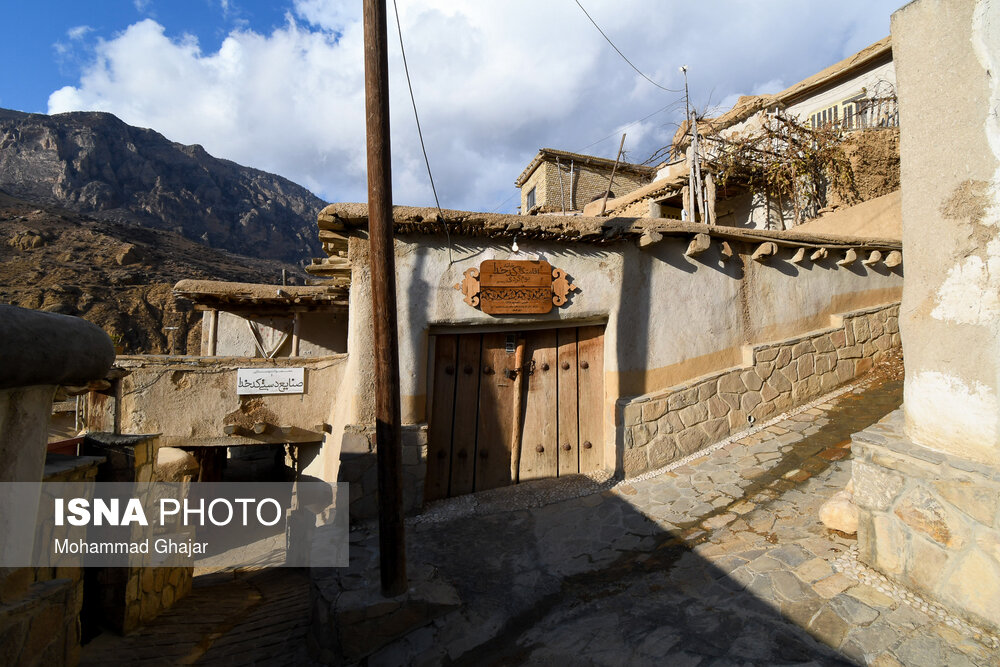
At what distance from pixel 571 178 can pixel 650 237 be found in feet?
43.4

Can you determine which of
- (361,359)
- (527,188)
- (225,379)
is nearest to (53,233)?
(527,188)

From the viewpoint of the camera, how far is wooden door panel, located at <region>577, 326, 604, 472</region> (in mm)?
5340

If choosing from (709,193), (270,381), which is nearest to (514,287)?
(270,381)

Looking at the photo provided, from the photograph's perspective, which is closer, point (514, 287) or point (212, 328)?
point (514, 287)

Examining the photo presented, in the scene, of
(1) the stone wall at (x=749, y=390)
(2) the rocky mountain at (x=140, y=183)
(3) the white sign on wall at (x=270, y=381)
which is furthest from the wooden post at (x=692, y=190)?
(2) the rocky mountain at (x=140, y=183)

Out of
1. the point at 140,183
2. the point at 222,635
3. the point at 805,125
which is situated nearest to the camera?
the point at 222,635

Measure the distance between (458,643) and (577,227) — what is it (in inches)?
151

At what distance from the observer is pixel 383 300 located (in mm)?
3141

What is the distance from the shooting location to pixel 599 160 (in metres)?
17.8

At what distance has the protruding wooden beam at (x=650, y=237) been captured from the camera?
5.11m

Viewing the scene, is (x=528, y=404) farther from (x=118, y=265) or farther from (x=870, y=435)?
(x=118, y=265)

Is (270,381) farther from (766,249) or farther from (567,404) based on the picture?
(766,249)

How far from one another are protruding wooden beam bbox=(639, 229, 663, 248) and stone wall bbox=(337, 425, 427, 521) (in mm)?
3143

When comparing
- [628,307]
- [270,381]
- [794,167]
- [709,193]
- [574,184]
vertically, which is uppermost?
[574,184]
